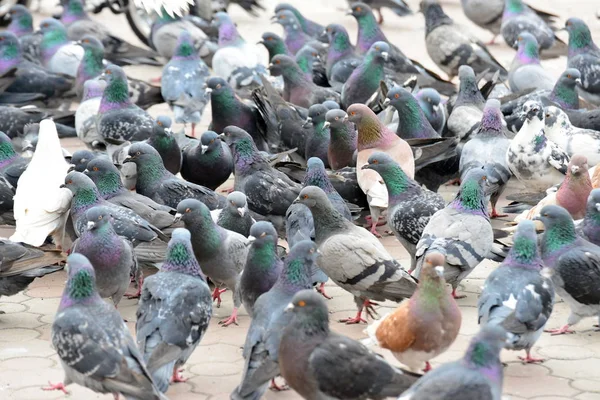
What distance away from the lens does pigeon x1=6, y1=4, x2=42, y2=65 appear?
42.4ft

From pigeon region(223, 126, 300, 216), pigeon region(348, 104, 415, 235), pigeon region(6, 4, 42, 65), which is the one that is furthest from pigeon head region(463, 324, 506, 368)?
pigeon region(6, 4, 42, 65)

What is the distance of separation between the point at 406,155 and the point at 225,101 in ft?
6.42

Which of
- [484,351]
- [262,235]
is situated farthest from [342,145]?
[484,351]

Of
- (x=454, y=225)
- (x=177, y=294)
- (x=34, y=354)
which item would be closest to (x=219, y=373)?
(x=177, y=294)

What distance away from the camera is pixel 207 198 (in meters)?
7.67

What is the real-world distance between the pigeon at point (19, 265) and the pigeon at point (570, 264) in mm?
2869

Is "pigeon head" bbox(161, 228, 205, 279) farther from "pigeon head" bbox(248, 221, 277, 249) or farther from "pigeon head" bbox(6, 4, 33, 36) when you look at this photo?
"pigeon head" bbox(6, 4, 33, 36)

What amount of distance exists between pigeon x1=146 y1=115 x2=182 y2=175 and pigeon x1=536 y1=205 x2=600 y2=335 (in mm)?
3149

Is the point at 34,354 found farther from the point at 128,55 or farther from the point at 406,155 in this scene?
the point at 128,55

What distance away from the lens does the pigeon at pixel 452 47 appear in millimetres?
12320

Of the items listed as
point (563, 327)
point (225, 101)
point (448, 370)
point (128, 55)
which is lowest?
point (128, 55)

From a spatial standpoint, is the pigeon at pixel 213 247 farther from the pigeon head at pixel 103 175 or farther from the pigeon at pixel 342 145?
the pigeon at pixel 342 145

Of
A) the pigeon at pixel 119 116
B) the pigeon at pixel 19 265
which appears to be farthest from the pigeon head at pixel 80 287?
the pigeon at pixel 119 116

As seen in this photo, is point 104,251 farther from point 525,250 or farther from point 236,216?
point 525,250
